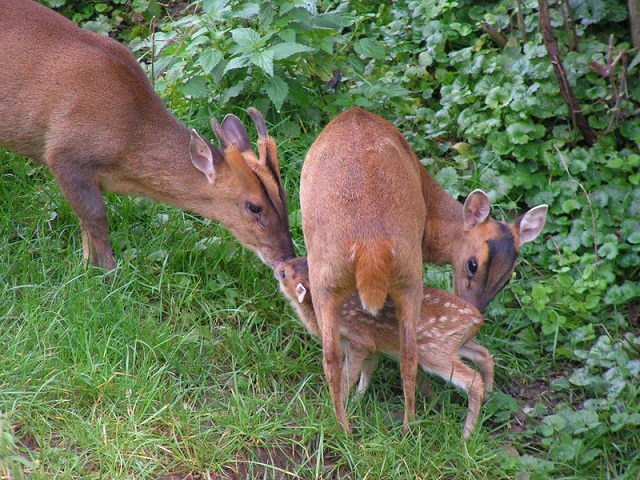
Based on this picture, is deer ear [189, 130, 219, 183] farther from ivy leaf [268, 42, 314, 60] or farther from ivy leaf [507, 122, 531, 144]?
ivy leaf [507, 122, 531, 144]

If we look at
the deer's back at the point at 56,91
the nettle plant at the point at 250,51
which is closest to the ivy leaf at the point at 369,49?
the nettle plant at the point at 250,51

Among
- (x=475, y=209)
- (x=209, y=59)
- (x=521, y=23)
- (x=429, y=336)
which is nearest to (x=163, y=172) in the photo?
(x=209, y=59)

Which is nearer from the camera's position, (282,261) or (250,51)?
(282,261)

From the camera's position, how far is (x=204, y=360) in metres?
5.14

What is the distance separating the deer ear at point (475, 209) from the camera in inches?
221

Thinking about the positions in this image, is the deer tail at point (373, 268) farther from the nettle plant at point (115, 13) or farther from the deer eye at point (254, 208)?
the nettle plant at point (115, 13)

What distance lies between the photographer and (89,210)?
568cm

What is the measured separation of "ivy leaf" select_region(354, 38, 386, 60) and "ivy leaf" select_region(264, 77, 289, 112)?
63 cm

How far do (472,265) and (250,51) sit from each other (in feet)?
6.72

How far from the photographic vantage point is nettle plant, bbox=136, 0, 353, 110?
6.07 metres

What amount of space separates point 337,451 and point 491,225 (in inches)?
72.4

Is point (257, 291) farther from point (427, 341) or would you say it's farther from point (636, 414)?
point (636, 414)

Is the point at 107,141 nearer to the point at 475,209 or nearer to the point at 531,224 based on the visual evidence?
the point at 475,209

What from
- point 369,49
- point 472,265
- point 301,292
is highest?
point 369,49
